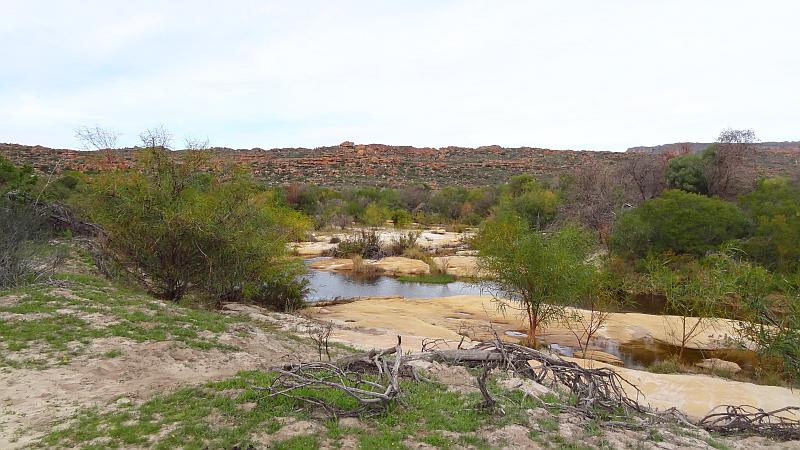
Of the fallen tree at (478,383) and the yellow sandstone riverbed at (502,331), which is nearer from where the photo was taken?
the fallen tree at (478,383)

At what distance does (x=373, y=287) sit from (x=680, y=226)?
1692 cm

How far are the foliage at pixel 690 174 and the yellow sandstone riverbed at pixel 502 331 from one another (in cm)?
1950

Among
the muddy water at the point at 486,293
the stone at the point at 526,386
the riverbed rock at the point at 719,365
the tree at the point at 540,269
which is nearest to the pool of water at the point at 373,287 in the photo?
the muddy water at the point at 486,293

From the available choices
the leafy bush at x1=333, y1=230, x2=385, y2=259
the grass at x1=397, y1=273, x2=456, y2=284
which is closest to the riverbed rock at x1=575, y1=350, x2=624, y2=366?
the grass at x1=397, y1=273, x2=456, y2=284

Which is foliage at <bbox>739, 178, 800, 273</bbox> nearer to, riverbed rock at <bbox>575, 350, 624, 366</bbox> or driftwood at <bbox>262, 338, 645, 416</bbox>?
riverbed rock at <bbox>575, 350, 624, 366</bbox>

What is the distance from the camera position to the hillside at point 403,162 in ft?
214

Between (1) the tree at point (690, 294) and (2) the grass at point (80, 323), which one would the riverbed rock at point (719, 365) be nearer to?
(1) the tree at point (690, 294)

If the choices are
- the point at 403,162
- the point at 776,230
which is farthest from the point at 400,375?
the point at 403,162

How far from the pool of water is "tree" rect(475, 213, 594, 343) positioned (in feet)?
26.2

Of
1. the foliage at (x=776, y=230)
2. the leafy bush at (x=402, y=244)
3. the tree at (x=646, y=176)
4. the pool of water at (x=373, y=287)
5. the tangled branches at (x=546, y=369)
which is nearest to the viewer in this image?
the tangled branches at (x=546, y=369)

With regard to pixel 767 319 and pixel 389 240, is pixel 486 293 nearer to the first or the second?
pixel 389 240

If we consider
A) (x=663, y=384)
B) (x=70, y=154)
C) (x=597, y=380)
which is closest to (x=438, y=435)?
(x=597, y=380)

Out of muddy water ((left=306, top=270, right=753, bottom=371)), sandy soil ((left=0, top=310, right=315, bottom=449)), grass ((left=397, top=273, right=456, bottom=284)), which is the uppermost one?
sandy soil ((left=0, top=310, right=315, bottom=449))

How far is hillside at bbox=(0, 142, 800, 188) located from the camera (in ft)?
214
